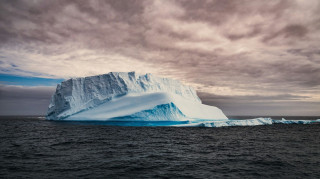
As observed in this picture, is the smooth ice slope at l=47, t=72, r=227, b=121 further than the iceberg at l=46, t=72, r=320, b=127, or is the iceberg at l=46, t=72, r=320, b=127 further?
the smooth ice slope at l=47, t=72, r=227, b=121

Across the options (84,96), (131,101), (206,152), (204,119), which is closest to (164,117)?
(131,101)

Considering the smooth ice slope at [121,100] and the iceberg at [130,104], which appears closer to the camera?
the iceberg at [130,104]

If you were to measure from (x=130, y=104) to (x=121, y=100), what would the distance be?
293 centimetres

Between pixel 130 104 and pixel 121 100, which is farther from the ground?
pixel 121 100

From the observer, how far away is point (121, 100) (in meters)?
38.2

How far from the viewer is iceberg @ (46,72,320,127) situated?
33.2 meters

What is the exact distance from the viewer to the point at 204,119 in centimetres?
3934

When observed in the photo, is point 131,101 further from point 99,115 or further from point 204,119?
point 204,119

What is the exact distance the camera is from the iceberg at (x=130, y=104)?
3322 centimetres

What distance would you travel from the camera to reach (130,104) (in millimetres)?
36031

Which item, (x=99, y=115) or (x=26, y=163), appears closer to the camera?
(x=26, y=163)

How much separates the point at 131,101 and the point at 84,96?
10.2 meters

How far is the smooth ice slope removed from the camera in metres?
33.4

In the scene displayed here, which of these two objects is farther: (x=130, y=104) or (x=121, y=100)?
(x=121, y=100)
